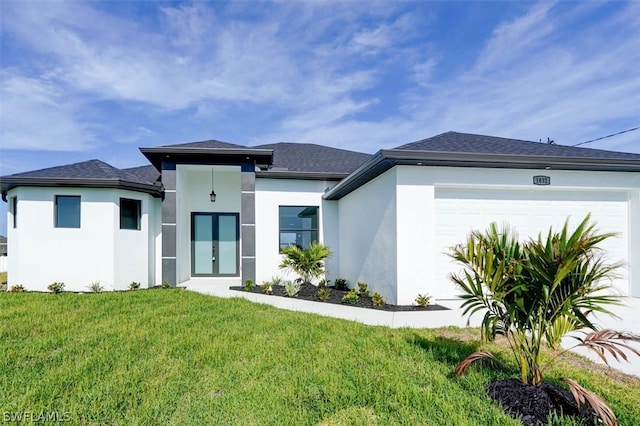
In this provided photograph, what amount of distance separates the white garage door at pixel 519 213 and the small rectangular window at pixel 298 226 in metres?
4.91

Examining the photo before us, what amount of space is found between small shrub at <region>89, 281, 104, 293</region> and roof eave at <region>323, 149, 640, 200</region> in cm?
857

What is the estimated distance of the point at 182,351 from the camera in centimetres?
419

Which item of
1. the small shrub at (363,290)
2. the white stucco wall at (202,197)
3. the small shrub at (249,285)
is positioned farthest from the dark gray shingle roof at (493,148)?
the white stucco wall at (202,197)

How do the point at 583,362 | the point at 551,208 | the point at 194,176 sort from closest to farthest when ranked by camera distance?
the point at 583,362 < the point at 551,208 < the point at 194,176

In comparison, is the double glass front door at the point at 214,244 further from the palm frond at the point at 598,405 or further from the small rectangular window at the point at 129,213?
the palm frond at the point at 598,405

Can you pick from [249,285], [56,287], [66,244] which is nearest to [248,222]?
[249,285]

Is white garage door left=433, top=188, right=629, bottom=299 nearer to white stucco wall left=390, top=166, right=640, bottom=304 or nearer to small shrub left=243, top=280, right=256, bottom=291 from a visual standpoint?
white stucco wall left=390, top=166, right=640, bottom=304

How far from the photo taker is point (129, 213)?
1032 cm

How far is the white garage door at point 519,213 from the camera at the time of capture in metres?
7.21

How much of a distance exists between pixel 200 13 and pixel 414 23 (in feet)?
20.7

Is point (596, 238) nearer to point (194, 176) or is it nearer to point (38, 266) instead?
point (194, 176)

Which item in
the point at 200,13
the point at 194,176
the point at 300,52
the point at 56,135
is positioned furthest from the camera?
the point at 56,135

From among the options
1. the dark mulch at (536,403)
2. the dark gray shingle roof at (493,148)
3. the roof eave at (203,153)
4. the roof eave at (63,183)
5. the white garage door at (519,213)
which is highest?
the roof eave at (203,153)

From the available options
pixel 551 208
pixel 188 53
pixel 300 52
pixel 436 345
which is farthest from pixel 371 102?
pixel 436 345
